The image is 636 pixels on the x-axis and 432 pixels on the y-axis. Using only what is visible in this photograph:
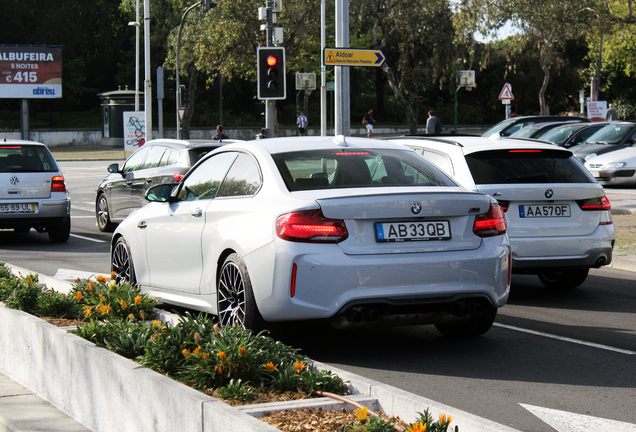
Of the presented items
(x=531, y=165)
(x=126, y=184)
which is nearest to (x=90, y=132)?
(x=126, y=184)

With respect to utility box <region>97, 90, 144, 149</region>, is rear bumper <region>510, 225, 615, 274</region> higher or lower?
lower

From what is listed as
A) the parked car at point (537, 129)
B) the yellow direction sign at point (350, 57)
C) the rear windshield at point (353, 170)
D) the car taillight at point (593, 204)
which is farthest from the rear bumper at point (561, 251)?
the parked car at point (537, 129)

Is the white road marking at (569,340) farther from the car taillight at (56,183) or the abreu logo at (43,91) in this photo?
the abreu logo at (43,91)

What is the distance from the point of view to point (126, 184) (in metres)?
15.2

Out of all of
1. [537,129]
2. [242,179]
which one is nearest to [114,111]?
[537,129]

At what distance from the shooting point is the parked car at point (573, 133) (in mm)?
24578

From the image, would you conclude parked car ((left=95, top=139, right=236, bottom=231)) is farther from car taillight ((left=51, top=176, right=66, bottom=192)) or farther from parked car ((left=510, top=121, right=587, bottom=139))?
parked car ((left=510, top=121, right=587, bottom=139))

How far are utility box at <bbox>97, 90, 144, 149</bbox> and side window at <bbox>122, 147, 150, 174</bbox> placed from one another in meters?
41.0

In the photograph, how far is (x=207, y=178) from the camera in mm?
7047

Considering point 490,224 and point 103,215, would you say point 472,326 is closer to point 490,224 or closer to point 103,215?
point 490,224

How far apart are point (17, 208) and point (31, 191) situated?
0.34 m

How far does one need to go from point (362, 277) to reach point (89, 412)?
6.10ft

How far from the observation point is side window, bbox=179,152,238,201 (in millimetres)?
6867

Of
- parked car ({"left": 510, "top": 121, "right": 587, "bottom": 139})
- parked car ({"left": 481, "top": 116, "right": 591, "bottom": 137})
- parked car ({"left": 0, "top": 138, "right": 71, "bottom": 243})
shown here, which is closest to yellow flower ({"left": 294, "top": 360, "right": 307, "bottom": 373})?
parked car ({"left": 0, "top": 138, "right": 71, "bottom": 243})
